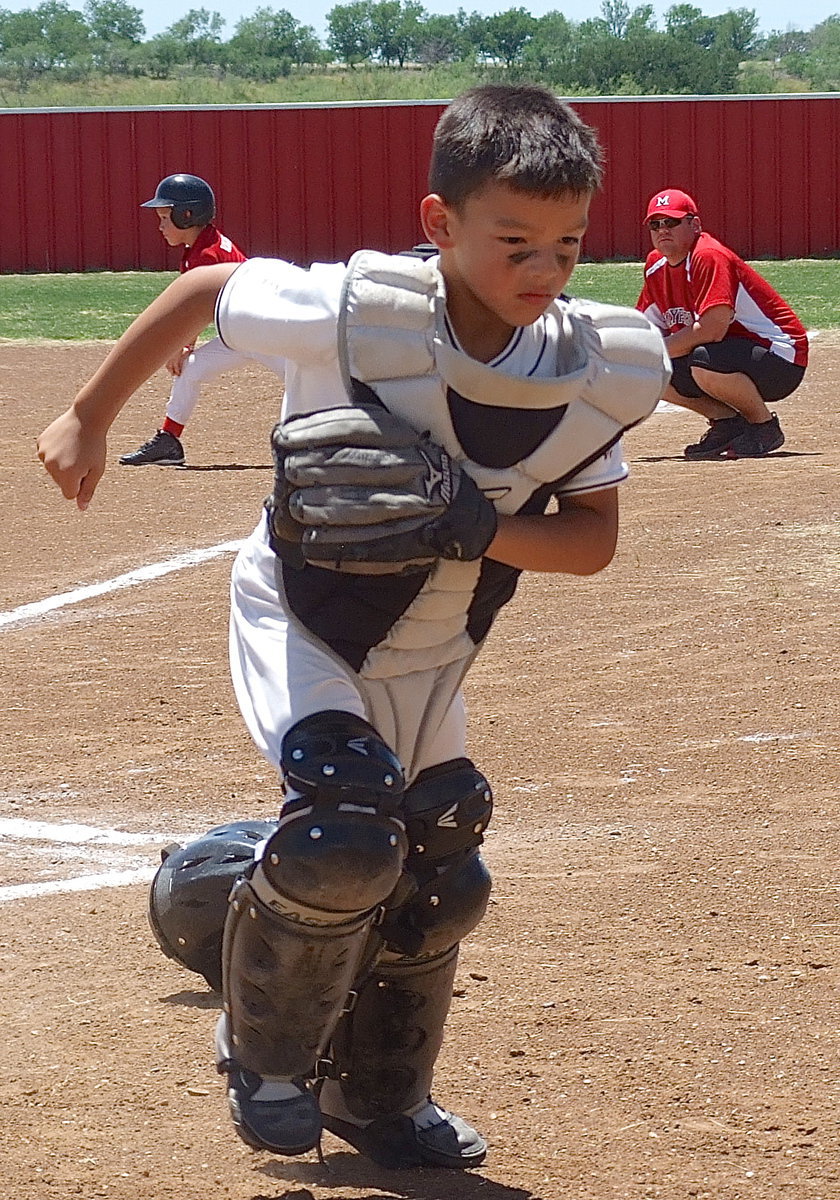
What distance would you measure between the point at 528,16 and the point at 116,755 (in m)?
70.9

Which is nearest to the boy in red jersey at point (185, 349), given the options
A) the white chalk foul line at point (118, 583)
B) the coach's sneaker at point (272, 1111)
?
the white chalk foul line at point (118, 583)

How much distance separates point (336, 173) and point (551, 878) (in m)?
23.4

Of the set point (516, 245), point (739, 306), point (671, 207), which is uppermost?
point (516, 245)

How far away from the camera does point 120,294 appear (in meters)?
21.3

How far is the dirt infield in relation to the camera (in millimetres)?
2850

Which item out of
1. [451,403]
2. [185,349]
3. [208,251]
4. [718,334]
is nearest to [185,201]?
[208,251]

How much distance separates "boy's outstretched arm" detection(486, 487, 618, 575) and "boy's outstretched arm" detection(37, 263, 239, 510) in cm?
60

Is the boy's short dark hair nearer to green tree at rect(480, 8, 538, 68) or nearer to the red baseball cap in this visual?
the red baseball cap

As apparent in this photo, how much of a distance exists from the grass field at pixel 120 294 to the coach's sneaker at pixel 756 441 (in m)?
6.52

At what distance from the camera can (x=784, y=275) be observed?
22.3 m

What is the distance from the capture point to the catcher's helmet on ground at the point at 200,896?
312 centimetres

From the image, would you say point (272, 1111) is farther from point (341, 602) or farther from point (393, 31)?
point (393, 31)

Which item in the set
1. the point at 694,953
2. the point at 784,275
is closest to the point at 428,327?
the point at 694,953

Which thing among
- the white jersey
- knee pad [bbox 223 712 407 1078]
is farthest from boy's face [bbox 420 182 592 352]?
knee pad [bbox 223 712 407 1078]
